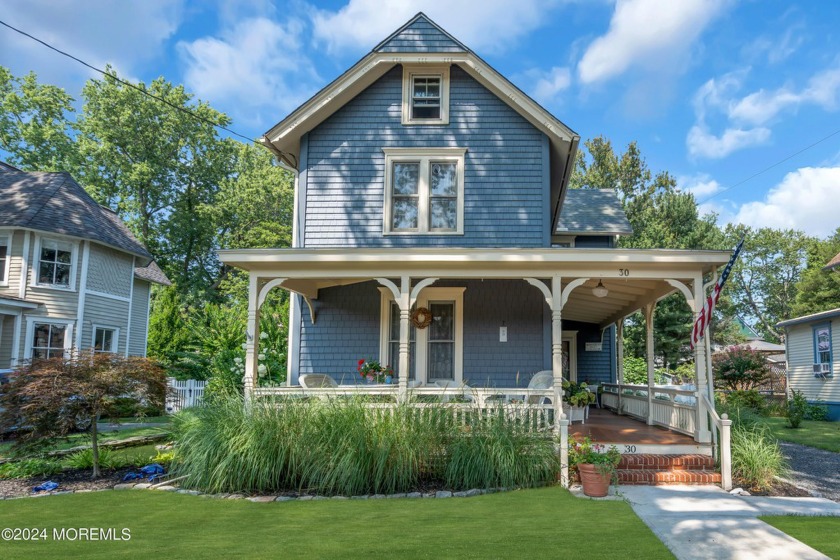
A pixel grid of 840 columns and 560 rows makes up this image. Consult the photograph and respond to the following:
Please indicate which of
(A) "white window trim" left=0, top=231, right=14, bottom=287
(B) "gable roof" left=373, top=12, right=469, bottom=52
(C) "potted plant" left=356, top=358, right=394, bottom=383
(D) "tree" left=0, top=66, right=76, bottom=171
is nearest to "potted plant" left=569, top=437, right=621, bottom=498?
(C) "potted plant" left=356, top=358, right=394, bottom=383

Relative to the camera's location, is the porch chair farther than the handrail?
Yes

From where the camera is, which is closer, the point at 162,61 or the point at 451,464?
Answer: the point at 451,464

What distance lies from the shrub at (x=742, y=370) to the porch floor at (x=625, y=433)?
1363cm

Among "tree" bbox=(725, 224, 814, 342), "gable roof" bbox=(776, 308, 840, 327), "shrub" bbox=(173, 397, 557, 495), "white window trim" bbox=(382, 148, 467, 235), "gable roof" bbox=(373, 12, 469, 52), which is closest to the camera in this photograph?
"shrub" bbox=(173, 397, 557, 495)

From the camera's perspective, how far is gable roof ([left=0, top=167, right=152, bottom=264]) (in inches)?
678

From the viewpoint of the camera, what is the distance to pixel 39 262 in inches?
682

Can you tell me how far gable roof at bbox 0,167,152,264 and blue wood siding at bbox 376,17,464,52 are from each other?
39.6 ft

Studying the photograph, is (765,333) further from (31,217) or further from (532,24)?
(31,217)

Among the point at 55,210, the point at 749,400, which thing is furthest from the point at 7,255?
the point at 749,400

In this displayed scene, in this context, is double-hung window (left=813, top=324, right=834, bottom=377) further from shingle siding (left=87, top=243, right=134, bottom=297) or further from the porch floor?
shingle siding (left=87, top=243, right=134, bottom=297)

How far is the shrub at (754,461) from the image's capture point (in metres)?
7.66

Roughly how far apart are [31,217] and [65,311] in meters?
2.95

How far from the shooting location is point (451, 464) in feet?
24.5

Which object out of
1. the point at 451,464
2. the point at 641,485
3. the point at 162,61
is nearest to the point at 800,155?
the point at 641,485
